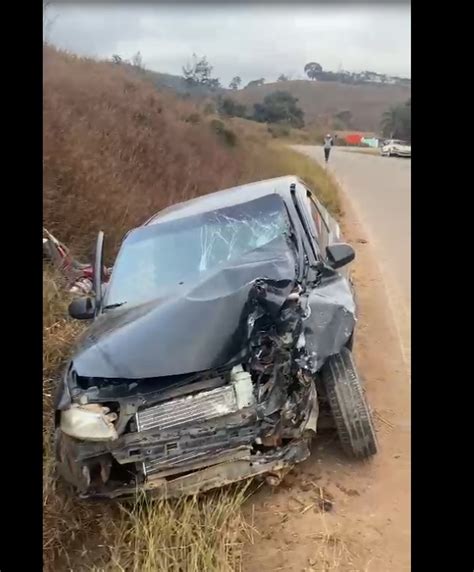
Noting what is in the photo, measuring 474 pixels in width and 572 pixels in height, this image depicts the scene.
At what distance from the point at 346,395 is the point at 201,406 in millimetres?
904

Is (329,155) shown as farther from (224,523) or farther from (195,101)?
(224,523)

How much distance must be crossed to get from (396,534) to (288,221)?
1.97 meters

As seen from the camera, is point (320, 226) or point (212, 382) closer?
point (212, 382)

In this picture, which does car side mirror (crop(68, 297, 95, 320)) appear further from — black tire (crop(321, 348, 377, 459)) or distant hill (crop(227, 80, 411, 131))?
distant hill (crop(227, 80, 411, 131))

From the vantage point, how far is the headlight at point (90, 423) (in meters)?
3.07

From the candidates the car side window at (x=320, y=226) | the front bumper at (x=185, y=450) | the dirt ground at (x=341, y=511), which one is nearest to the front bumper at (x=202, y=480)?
the front bumper at (x=185, y=450)

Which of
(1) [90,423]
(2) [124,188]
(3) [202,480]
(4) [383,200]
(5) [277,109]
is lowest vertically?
(3) [202,480]

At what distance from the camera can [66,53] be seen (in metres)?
11.3

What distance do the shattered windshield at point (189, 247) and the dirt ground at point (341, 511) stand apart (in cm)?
129

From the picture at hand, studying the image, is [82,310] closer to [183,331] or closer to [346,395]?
[183,331]

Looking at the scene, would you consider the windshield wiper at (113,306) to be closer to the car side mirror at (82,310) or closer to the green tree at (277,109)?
the car side mirror at (82,310)

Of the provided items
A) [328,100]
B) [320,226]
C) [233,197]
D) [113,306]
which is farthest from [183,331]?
[328,100]

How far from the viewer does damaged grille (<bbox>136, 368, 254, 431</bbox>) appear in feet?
10.2

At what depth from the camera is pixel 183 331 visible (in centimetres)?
327
